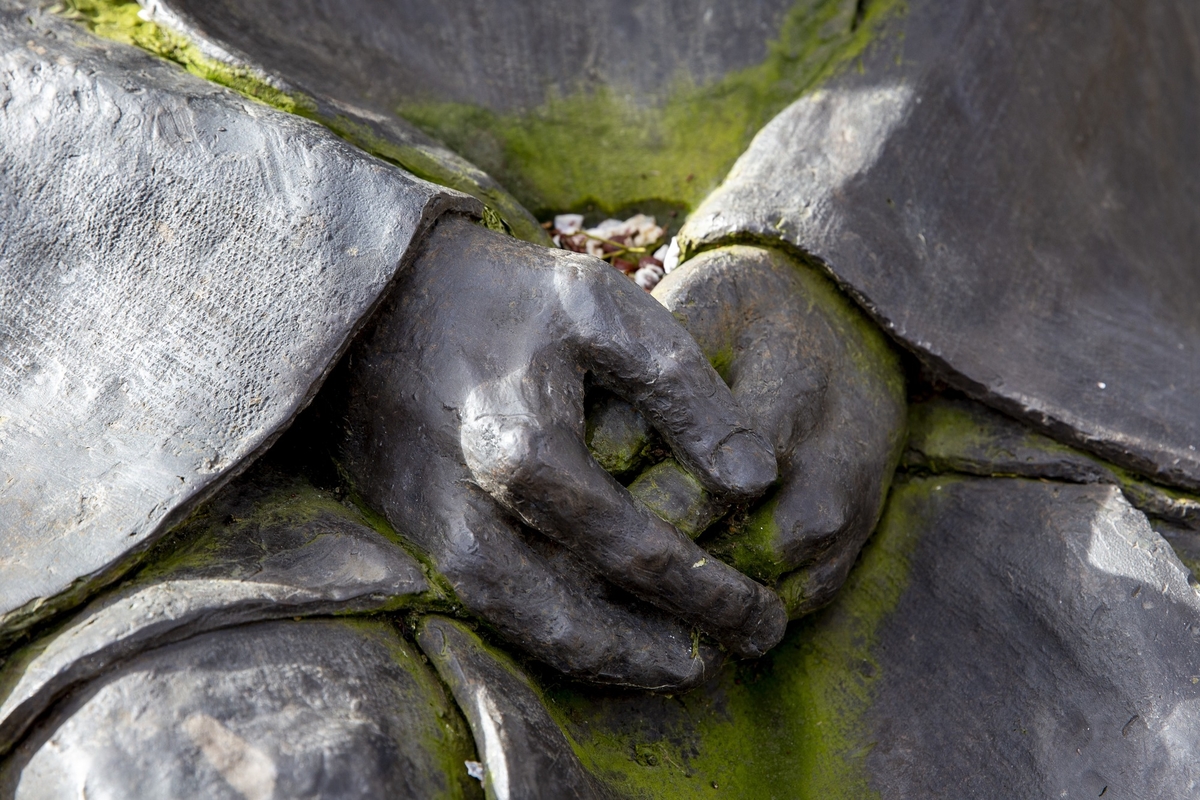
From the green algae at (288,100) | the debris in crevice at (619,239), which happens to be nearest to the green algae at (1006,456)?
the debris in crevice at (619,239)

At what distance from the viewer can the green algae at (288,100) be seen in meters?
1.59

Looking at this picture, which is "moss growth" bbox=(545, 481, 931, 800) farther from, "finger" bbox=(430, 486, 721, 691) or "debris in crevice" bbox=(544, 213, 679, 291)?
"debris in crevice" bbox=(544, 213, 679, 291)

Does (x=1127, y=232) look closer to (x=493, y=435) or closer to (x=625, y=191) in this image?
(x=625, y=191)

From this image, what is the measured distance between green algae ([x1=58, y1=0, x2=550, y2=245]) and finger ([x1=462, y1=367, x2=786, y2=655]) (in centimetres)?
40

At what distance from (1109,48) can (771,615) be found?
4.74 ft

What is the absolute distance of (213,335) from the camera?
133cm

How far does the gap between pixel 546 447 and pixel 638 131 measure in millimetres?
1021

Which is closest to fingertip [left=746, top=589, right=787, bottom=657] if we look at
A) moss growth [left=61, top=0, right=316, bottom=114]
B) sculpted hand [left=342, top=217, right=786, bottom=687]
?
sculpted hand [left=342, top=217, right=786, bottom=687]

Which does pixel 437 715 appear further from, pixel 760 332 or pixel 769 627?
pixel 760 332

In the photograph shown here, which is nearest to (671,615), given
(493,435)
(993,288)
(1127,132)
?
(493,435)

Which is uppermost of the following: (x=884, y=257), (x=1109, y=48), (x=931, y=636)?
(x=1109, y=48)

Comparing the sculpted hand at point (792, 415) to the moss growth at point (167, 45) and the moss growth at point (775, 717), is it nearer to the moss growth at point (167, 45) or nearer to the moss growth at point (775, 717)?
the moss growth at point (775, 717)

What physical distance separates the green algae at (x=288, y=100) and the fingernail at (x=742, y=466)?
514 millimetres


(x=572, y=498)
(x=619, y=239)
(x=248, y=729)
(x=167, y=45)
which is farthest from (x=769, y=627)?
(x=167, y=45)
